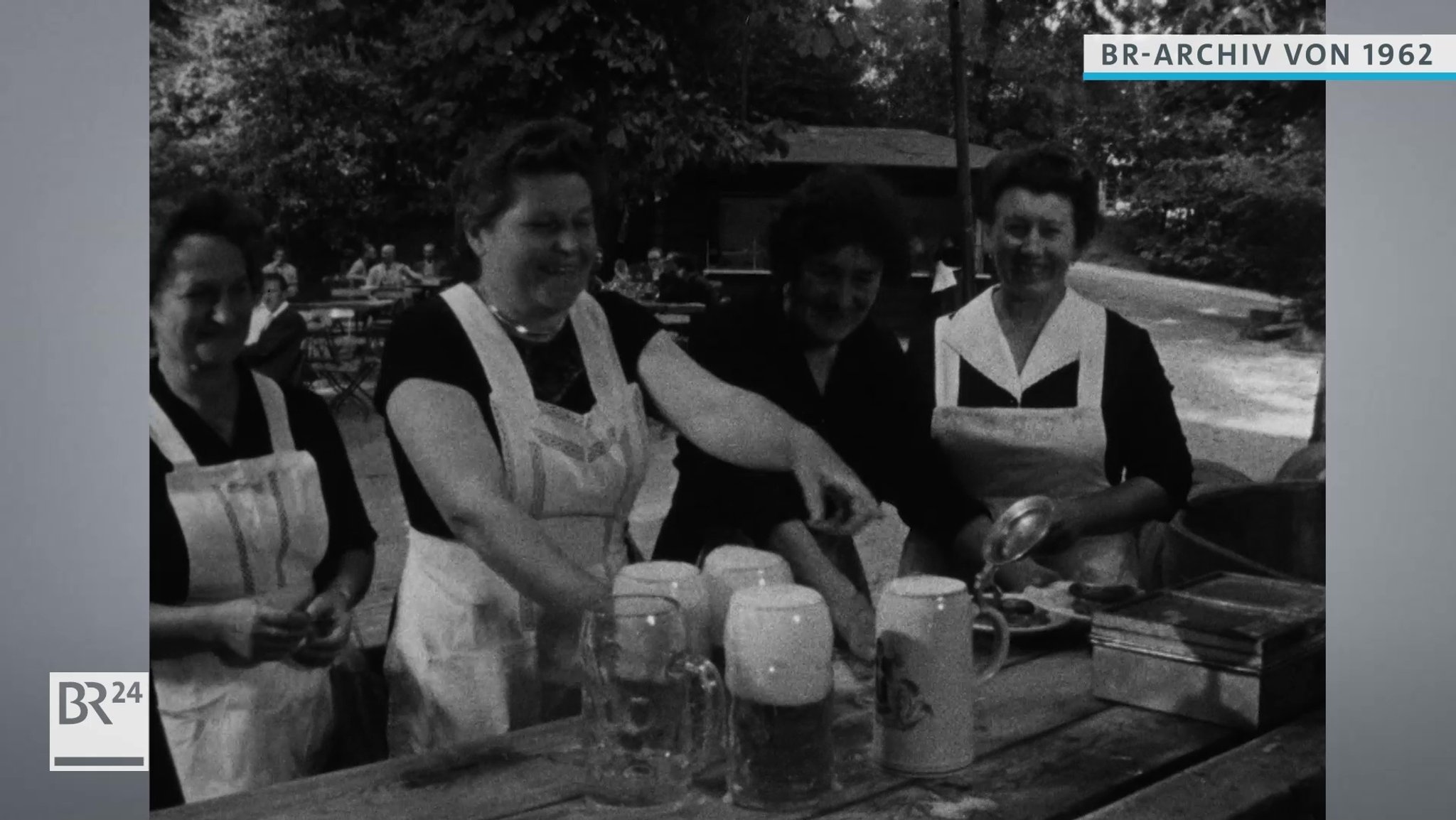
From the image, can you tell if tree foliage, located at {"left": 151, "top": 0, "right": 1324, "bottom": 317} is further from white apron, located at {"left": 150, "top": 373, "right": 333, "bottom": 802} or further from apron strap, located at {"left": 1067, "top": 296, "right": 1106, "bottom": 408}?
white apron, located at {"left": 150, "top": 373, "right": 333, "bottom": 802}

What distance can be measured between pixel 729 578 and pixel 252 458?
704 mm

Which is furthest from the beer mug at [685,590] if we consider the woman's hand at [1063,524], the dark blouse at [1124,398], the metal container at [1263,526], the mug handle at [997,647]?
the metal container at [1263,526]

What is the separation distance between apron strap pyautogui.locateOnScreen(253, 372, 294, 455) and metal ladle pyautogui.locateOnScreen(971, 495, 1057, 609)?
3.63 ft

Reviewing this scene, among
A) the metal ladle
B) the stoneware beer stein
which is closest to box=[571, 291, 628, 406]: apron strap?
the stoneware beer stein

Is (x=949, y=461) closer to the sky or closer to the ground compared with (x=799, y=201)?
closer to the ground

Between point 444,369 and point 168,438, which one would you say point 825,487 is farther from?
point 168,438

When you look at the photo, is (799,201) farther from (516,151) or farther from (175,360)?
(175,360)

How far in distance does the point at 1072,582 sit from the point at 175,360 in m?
1.45

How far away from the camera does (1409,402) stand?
9.84 feet

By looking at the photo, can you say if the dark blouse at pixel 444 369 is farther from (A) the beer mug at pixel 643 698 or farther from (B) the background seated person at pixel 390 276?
(A) the beer mug at pixel 643 698

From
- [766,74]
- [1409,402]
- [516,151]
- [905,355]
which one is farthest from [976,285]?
[1409,402]

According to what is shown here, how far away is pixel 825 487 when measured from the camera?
2.42m

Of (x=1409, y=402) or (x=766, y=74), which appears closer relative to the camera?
(x=766, y=74)

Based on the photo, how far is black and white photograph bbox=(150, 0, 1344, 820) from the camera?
1.73 metres
